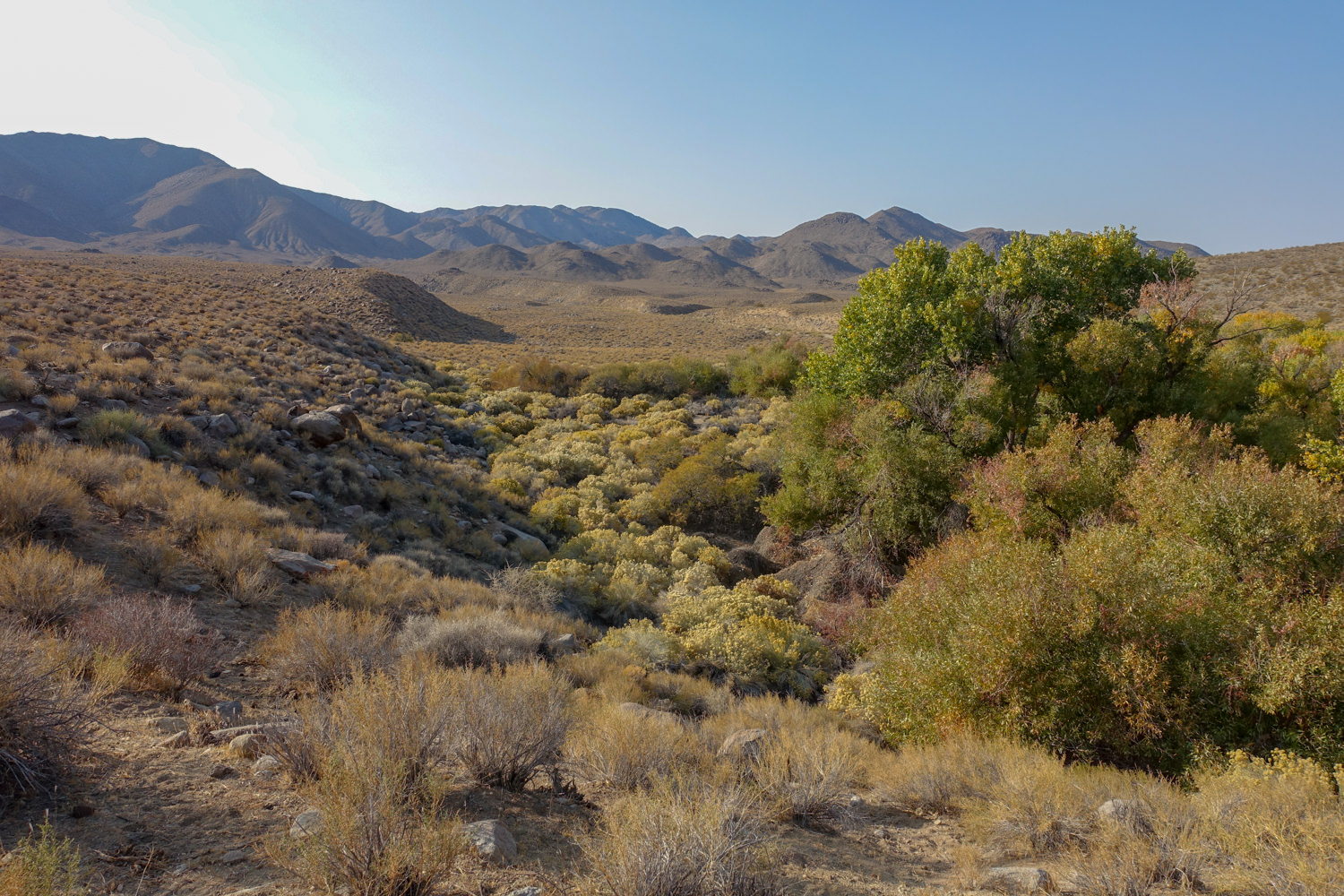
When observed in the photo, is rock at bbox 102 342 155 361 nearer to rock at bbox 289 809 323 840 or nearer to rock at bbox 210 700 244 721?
rock at bbox 210 700 244 721

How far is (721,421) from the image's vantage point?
2672cm

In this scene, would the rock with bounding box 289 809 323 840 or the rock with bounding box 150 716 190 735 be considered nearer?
the rock with bounding box 289 809 323 840

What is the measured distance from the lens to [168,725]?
15.9 feet

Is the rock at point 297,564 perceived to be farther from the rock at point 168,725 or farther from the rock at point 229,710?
the rock at point 168,725

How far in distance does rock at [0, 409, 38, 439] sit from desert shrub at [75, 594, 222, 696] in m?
A: 6.46

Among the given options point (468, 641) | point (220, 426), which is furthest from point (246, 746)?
point (220, 426)

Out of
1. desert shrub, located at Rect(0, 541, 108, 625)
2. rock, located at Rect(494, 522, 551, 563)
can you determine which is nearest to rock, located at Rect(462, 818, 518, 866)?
desert shrub, located at Rect(0, 541, 108, 625)

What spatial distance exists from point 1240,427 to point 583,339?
48824mm

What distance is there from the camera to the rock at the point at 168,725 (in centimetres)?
477

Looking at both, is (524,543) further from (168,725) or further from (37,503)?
(168,725)

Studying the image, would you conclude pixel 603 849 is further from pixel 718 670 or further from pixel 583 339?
pixel 583 339

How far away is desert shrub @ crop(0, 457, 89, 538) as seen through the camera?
716 centimetres

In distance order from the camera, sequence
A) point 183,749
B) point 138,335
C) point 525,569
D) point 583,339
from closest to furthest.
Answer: point 183,749
point 525,569
point 138,335
point 583,339

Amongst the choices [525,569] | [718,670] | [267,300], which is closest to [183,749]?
[718,670]
